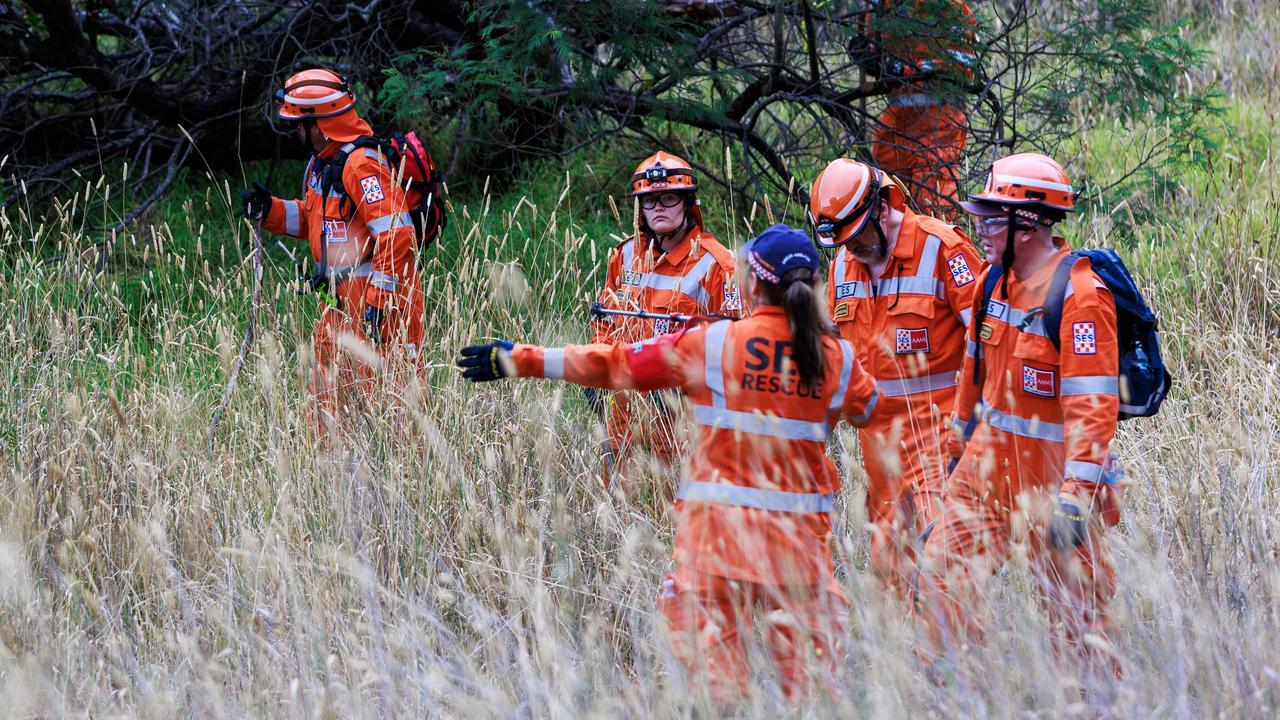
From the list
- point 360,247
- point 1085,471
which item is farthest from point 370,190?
point 1085,471

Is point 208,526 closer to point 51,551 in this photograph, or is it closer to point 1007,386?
point 51,551

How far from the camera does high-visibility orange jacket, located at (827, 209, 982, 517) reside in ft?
14.3

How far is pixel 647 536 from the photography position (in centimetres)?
421

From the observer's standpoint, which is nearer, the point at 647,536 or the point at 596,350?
the point at 596,350

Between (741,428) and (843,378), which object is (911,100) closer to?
(843,378)

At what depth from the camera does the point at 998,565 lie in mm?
3812

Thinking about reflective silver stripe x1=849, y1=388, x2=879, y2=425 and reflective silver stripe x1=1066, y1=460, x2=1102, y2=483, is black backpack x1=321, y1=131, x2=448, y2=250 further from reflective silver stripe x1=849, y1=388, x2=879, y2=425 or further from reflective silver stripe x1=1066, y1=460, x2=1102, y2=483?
reflective silver stripe x1=1066, y1=460, x2=1102, y2=483

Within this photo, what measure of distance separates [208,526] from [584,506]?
142 centimetres

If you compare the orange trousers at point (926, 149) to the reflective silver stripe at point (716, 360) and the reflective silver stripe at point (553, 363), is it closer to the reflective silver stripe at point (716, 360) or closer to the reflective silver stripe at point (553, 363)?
the reflective silver stripe at point (716, 360)

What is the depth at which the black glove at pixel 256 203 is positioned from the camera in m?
6.02

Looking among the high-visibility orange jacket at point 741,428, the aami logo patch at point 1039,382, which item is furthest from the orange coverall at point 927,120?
the high-visibility orange jacket at point 741,428

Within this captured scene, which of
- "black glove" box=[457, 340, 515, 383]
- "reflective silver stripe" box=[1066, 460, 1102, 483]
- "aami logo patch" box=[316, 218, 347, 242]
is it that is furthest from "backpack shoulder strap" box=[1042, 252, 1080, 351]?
"aami logo patch" box=[316, 218, 347, 242]

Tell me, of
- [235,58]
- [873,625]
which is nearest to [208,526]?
[873,625]

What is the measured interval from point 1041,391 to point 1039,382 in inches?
1.1
